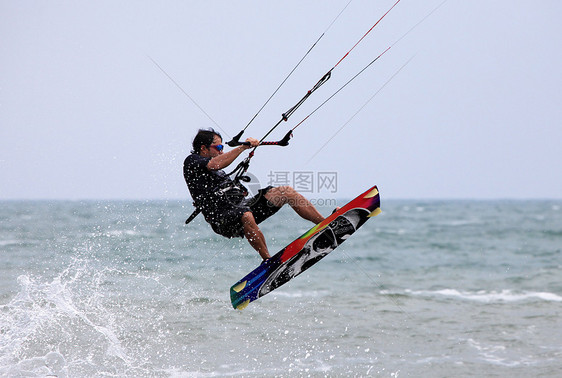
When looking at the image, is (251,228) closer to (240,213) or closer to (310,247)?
(240,213)

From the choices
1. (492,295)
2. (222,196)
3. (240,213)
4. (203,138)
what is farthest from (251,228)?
(492,295)

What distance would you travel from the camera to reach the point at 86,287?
11.2 m

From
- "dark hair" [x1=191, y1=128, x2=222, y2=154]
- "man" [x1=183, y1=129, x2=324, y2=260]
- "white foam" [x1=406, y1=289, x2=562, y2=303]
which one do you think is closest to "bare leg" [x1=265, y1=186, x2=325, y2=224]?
"man" [x1=183, y1=129, x2=324, y2=260]

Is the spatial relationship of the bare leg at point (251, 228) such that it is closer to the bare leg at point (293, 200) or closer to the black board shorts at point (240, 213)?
the black board shorts at point (240, 213)

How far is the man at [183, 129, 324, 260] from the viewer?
625cm

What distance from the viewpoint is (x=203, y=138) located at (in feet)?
21.0

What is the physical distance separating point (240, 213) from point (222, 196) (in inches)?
10.4

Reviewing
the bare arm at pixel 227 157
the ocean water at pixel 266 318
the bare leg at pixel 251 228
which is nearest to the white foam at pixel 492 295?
the ocean water at pixel 266 318

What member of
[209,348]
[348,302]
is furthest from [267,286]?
[348,302]

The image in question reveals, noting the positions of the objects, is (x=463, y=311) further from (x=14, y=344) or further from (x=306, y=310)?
(x=14, y=344)

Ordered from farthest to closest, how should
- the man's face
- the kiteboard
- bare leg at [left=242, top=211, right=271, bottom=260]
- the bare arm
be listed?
the kiteboard, the man's face, bare leg at [left=242, top=211, right=271, bottom=260], the bare arm

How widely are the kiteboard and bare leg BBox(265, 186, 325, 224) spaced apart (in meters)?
0.25

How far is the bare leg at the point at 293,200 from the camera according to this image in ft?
20.7

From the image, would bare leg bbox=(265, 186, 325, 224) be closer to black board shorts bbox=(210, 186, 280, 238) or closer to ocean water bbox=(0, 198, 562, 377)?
black board shorts bbox=(210, 186, 280, 238)
